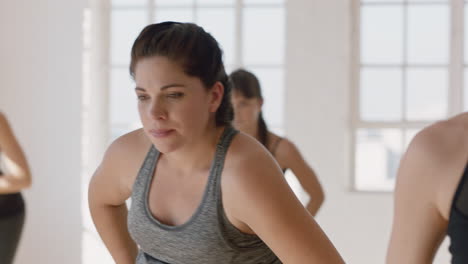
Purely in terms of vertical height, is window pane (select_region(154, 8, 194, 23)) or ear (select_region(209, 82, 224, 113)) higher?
window pane (select_region(154, 8, 194, 23))

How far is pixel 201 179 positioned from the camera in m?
1.56

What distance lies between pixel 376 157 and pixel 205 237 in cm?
406

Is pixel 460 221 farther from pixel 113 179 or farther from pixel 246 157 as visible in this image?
pixel 113 179

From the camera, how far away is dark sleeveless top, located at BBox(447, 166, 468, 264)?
3.26ft

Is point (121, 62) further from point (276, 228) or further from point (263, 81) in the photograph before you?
point (276, 228)

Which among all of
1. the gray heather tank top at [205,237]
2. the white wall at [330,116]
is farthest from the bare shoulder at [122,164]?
the white wall at [330,116]

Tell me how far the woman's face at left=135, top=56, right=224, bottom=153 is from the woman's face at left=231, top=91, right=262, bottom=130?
1.74 meters

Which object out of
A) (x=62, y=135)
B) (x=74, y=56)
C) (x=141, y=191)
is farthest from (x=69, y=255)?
(x=141, y=191)

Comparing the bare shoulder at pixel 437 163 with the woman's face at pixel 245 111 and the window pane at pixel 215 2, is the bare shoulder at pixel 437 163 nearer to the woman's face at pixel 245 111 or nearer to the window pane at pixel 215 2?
the woman's face at pixel 245 111

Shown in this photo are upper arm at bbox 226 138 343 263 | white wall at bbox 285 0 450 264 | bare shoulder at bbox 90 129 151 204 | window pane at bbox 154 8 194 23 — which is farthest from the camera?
window pane at bbox 154 8 194 23

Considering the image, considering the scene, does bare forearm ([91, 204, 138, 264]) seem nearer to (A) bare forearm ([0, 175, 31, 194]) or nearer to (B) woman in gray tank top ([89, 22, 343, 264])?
(B) woman in gray tank top ([89, 22, 343, 264])

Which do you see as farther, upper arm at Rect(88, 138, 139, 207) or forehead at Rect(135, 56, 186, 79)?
upper arm at Rect(88, 138, 139, 207)

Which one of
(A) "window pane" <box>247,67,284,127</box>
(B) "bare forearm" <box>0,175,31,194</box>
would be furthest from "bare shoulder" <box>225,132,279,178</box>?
(A) "window pane" <box>247,67,284,127</box>

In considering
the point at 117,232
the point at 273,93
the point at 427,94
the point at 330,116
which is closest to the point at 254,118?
the point at 117,232
